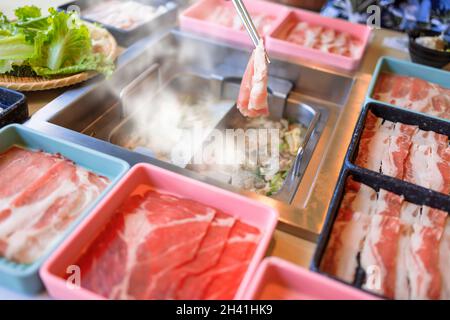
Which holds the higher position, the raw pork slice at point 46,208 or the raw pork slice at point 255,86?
the raw pork slice at point 255,86

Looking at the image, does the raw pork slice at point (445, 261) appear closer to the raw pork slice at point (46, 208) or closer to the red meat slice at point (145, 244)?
the red meat slice at point (145, 244)

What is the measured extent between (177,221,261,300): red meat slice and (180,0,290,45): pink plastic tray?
1.37 metres

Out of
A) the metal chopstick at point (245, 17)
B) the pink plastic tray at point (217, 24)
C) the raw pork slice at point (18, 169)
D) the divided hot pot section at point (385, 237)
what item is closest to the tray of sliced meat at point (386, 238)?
the divided hot pot section at point (385, 237)

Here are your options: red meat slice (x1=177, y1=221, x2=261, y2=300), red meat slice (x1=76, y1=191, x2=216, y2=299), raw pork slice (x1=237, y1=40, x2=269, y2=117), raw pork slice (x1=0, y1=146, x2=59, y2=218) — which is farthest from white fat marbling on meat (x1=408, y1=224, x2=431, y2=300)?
raw pork slice (x1=0, y1=146, x2=59, y2=218)

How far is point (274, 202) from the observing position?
54.6 inches

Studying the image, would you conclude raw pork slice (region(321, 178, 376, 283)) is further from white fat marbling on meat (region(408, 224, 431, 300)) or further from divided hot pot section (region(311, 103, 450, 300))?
white fat marbling on meat (region(408, 224, 431, 300))

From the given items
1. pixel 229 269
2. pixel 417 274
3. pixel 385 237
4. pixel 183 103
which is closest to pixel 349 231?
pixel 385 237

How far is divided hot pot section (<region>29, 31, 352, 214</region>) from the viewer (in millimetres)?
1816

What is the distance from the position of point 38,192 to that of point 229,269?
0.65 metres

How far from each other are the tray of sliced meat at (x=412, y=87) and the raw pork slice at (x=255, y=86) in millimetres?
534

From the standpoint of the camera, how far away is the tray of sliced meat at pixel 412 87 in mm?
1932
